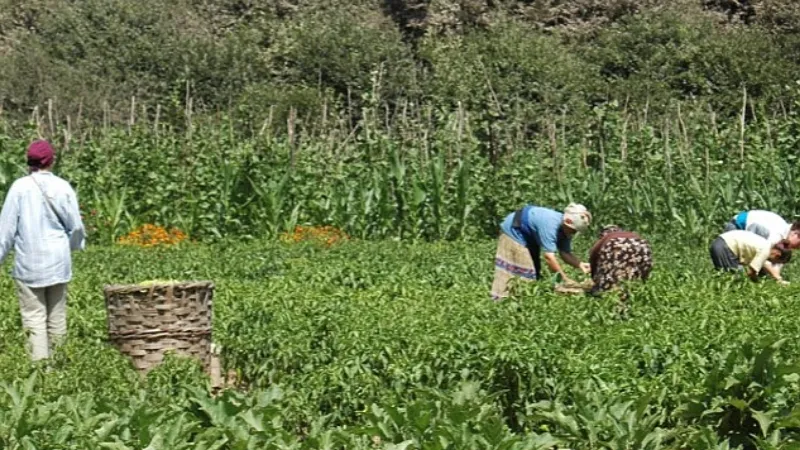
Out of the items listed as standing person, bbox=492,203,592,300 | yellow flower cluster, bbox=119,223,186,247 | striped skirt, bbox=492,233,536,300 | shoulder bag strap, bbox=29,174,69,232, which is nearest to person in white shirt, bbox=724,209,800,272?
standing person, bbox=492,203,592,300

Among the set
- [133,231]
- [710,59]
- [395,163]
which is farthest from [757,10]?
[133,231]

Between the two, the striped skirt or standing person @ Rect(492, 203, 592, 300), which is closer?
standing person @ Rect(492, 203, 592, 300)

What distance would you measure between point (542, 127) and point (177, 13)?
578 inches

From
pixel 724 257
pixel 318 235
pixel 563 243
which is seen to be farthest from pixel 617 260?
pixel 318 235

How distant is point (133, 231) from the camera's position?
20453 mm

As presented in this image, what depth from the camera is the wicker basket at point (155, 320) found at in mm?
10375

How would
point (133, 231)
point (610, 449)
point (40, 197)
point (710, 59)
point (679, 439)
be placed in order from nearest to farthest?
1. point (610, 449)
2. point (679, 439)
3. point (40, 197)
4. point (133, 231)
5. point (710, 59)

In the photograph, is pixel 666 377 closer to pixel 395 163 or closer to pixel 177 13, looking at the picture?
pixel 395 163

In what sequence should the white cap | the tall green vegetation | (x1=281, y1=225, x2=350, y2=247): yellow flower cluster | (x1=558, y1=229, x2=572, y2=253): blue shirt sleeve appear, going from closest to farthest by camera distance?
the white cap < (x1=558, y1=229, x2=572, y2=253): blue shirt sleeve < (x1=281, y1=225, x2=350, y2=247): yellow flower cluster < the tall green vegetation

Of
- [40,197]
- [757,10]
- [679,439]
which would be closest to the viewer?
[679,439]

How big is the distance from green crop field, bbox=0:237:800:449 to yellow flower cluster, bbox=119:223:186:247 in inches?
267

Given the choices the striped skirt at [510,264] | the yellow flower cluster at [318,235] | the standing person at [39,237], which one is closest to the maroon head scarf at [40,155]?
the standing person at [39,237]

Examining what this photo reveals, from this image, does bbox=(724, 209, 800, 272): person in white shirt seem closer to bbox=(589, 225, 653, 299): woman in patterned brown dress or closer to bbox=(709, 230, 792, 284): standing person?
bbox=(709, 230, 792, 284): standing person

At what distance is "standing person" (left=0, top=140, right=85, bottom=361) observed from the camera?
10312 millimetres
